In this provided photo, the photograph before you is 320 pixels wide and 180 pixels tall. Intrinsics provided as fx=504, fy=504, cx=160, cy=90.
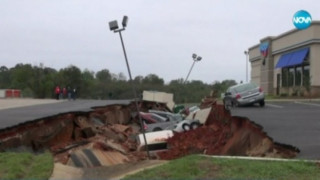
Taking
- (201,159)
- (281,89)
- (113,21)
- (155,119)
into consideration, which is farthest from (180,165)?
(281,89)

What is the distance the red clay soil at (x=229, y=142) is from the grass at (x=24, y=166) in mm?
3598

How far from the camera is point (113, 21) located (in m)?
11.6

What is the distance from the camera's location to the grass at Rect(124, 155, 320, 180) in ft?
25.6

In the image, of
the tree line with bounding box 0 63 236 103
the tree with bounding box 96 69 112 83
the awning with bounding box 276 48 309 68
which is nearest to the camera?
the awning with bounding box 276 48 309 68

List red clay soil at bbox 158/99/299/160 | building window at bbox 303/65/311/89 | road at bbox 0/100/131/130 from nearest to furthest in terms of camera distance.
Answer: red clay soil at bbox 158/99/299/160 < road at bbox 0/100/131/130 < building window at bbox 303/65/311/89

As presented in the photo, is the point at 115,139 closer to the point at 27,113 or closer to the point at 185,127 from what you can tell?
the point at 185,127

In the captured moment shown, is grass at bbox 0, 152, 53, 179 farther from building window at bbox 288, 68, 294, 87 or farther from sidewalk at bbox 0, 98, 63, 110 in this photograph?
building window at bbox 288, 68, 294, 87

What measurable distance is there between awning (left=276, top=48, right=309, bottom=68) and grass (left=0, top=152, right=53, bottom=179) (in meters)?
39.5

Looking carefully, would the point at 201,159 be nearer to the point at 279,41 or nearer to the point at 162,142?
the point at 162,142

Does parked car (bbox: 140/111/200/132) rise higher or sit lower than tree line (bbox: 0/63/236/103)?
lower

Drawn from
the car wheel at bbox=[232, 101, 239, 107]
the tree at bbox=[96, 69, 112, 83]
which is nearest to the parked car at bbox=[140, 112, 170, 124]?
the car wheel at bbox=[232, 101, 239, 107]

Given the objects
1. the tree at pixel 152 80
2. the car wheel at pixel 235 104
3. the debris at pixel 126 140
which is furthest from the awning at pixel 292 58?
the tree at pixel 152 80

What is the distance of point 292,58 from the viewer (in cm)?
4928

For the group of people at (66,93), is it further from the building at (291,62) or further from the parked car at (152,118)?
the parked car at (152,118)
